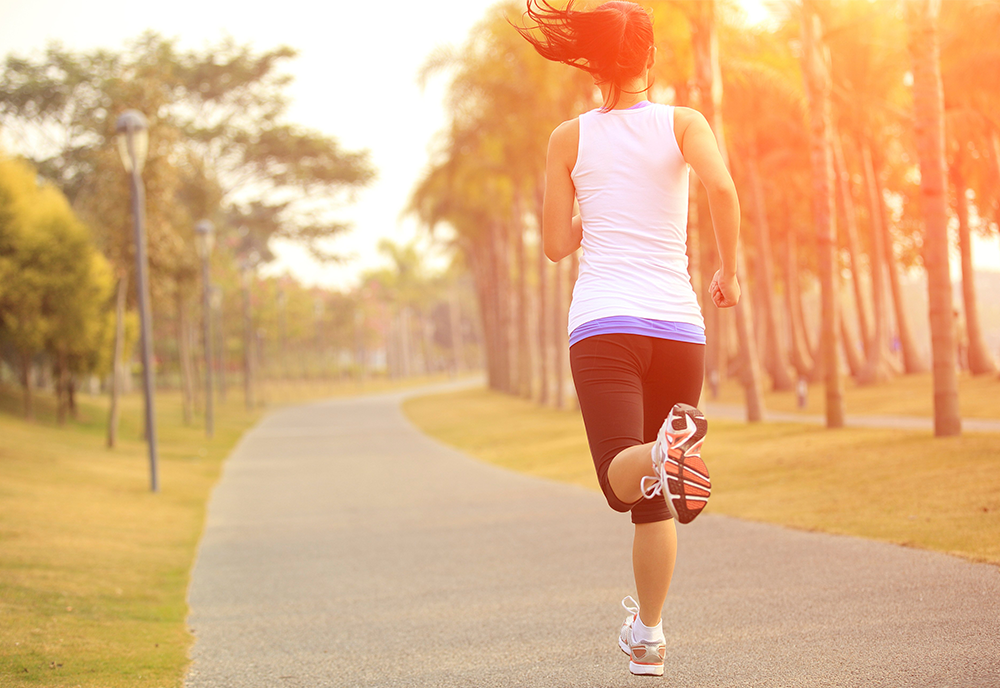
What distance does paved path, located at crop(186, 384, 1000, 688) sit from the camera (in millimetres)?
3680

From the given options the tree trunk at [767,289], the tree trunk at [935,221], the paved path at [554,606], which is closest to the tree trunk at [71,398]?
the paved path at [554,606]

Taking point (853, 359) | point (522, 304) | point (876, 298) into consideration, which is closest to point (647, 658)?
point (876, 298)

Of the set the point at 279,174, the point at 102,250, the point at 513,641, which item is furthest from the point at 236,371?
the point at 513,641

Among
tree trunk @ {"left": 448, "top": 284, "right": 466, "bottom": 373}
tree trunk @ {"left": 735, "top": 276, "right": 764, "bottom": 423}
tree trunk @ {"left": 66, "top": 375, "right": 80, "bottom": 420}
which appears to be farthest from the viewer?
tree trunk @ {"left": 448, "top": 284, "right": 466, "bottom": 373}

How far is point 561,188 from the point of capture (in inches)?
127

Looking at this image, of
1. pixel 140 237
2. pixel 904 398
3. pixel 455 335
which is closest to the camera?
pixel 140 237

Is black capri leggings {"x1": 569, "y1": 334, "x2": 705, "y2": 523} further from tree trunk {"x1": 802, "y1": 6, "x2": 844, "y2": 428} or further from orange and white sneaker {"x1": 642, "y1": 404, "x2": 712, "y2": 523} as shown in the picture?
tree trunk {"x1": 802, "y1": 6, "x2": 844, "y2": 428}

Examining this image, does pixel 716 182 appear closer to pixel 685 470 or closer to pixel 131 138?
pixel 685 470

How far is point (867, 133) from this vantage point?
27.9 m

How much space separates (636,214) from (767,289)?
2695 centimetres

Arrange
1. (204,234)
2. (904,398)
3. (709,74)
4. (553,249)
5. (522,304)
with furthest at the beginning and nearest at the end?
1. (522,304)
2. (204,234)
3. (904,398)
4. (709,74)
5. (553,249)

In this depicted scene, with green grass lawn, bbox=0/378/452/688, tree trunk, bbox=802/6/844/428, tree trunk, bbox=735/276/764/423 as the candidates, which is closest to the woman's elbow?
green grass lawn, bbox=0/378/452/688

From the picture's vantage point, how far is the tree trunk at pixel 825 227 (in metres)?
14.4

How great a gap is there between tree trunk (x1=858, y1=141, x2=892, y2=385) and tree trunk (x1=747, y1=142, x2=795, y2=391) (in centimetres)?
284
